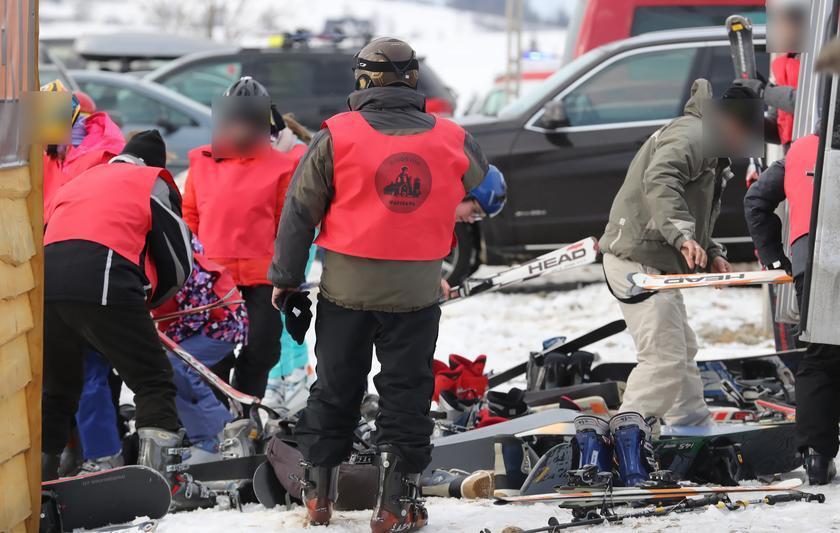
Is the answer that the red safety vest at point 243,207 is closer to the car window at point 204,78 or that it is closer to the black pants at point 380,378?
the black pants at point 380,378

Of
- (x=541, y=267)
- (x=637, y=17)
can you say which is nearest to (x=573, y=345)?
(x=541, y=267)

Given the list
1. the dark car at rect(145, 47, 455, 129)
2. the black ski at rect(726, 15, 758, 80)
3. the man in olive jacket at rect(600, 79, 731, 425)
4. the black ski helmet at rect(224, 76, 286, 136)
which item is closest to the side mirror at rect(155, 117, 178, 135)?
the dark car at rect(145, 47, 455, 129)

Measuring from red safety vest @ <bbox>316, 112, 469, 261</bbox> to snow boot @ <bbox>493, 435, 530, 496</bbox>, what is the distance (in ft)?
3.16

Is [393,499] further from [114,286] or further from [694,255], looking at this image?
[694,255]

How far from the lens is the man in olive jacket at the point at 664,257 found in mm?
4949

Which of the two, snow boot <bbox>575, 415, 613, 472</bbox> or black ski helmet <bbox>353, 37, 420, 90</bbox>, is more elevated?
black ski helmet <bbox>353, 37, 420, 90</bbox>

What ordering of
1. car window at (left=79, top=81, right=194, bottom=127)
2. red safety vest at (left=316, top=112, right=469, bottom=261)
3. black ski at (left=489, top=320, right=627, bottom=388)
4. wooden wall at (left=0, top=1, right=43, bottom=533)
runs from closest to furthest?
wooden wall at (left=0, top=1, right=43, bottom=533) → red safety vest at (left=316, top=112, right=469, bottom=261) → black ski at (left=489, top=320, right=627, bottom=388) → car window at (left=79, top=81, right=194, bottom=127)

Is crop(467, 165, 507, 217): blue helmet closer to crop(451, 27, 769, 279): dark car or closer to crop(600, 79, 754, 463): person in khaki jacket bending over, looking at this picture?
crop(600, 79, 754, 463): person in khaki jacket bending over

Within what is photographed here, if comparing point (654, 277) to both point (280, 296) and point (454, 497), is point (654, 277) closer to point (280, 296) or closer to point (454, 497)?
point (454, 497)

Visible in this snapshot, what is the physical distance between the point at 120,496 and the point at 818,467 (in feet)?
7.94

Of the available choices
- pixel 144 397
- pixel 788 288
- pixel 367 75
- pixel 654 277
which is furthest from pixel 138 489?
pixel 788 288

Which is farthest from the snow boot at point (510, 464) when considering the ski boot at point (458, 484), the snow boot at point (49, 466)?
the snow boot at point (49, 466)

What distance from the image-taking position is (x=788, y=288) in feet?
17.1

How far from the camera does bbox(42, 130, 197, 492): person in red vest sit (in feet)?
14.2
